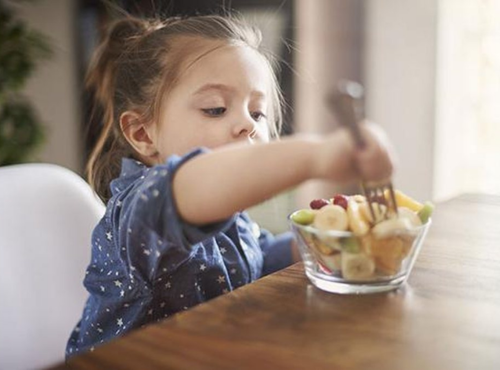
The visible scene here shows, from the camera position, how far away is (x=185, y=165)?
0.63 metres

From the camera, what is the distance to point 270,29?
296 cm

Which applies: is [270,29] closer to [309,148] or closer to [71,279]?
[71,279]

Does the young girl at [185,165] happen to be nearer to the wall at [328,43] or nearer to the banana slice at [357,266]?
the banana slice at [357,266]

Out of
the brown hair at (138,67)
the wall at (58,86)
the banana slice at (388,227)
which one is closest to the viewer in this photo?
the banana slice at (388,227)

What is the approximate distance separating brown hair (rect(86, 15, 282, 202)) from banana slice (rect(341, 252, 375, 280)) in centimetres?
45

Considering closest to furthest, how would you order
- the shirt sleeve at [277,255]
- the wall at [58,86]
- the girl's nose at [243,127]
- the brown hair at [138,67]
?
the girl's nose at [243,127]
the brown hair at [138,67]
the shirt sleeve at [277,255]
the wall at [58,86]

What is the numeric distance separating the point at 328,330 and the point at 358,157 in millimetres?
154

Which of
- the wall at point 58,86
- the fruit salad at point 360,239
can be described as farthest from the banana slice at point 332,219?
the wall at point 58,86

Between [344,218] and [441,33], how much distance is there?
205 centimetres

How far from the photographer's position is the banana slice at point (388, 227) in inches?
24.4

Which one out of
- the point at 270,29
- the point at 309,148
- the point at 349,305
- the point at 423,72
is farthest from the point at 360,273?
the point at 270,29

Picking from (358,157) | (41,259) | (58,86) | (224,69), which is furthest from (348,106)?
(58,86)

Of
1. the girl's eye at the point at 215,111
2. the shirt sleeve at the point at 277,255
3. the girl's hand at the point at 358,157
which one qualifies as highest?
the girl's hand at the point at 358,157

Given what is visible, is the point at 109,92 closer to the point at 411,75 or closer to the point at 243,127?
the point at 243,127
